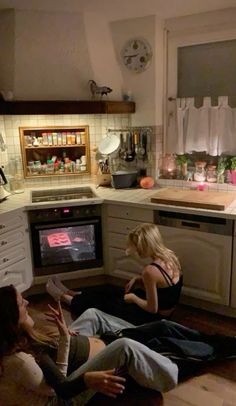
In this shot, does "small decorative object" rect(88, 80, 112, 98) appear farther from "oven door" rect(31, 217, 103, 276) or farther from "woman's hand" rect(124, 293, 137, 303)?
"woman's hand" rect(124, 293, 137, 303)

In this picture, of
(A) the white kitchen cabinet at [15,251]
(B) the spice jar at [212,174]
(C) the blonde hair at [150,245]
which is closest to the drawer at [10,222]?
(A) the white kitchen cabinet at [15,251]

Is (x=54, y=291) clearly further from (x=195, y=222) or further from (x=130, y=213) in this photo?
(x=195, y=222)

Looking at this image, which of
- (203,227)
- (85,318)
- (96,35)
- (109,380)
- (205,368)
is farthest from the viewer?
(96,35)

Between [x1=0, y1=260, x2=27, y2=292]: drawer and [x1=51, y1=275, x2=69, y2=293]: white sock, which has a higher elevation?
[x1=0, y1=260, x2=27, y2=292]: drawer

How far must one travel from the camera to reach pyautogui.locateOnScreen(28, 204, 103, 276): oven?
257 centimetres

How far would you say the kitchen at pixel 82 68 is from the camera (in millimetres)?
2564

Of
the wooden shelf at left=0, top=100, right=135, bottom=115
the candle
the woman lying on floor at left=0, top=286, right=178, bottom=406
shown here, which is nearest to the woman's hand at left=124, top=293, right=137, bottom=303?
the woman lying on floor at left=0, top=286, right=178, bottom=406

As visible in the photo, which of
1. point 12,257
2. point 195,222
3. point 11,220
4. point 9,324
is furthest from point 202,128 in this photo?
point 9,324

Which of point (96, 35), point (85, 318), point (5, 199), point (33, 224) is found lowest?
point (85, 318)

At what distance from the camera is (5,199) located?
105 inches

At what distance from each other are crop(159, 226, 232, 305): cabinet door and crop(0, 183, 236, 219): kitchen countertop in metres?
0.17

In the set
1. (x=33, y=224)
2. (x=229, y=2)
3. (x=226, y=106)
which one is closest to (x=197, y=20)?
(x=229, y=2)

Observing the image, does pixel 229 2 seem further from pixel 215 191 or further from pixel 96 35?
pixel 215 191

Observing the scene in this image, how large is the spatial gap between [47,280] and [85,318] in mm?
672
